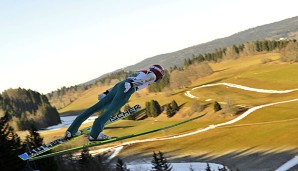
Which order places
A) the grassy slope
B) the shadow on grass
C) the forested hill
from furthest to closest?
the forested hill → the grassy slope → the shadow on grass

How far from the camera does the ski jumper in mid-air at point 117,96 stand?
10312mm

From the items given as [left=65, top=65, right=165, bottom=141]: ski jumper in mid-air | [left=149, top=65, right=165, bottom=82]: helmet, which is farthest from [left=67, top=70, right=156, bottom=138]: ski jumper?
[left=149, top=65, right=165, bottom=82]: helmet

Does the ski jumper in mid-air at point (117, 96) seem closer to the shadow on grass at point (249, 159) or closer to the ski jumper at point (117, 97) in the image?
the ski jumper at point (117, 97)

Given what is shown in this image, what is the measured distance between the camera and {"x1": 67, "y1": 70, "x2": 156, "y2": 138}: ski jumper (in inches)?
405

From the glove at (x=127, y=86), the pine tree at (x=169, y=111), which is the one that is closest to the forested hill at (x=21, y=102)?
the pine tree at (x=169, y=111)

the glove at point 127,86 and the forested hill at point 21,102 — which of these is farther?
the forested hill at point 21,102

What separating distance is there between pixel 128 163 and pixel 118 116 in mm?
52241

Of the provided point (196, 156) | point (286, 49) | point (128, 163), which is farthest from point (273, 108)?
point (286, 49)

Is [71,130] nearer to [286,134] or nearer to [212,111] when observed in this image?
[286,134]

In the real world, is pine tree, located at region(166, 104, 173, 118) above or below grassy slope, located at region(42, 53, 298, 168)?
above

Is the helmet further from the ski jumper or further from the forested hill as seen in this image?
the forested hill

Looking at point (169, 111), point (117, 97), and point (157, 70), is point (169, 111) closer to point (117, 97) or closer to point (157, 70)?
point (157, 70)

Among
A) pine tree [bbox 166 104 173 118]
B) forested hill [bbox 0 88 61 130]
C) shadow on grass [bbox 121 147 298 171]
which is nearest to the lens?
shadow on grass [bbox 121 147 298 171]

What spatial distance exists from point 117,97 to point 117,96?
30 mm
